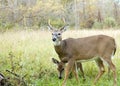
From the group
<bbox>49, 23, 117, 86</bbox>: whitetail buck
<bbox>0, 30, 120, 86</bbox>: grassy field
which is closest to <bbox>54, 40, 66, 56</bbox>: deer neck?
<bbox>49, 23, 117, 86</bbox>: whitetail buck

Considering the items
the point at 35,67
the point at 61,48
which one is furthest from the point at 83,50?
the point at 35,67

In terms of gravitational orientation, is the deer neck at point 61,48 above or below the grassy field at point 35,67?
above

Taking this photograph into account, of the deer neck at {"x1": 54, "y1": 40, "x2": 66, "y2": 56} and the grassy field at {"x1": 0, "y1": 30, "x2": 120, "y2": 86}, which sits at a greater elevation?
the deer neck at {"x1": 54, "y1": 40, "x2": 66, "y2": 56}

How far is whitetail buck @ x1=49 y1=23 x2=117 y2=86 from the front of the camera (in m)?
6.92

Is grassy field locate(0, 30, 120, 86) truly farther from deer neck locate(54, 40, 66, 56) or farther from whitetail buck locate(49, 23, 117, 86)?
deer neck locate(54, 40, 66, 56)

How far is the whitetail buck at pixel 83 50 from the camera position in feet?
22.7

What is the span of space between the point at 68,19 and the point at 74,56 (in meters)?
33.7

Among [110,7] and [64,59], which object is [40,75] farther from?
[110,7]

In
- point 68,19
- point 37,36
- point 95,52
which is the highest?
point 95,52

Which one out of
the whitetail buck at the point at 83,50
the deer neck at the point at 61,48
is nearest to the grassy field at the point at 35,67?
the whitetail buck at the point at 83,50

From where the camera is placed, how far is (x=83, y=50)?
7.16m

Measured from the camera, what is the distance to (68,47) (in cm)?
712

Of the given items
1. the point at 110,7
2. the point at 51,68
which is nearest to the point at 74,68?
the point at 51,68

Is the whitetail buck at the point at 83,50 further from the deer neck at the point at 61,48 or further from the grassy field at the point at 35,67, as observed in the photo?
the grassy field at the point at 35,67
